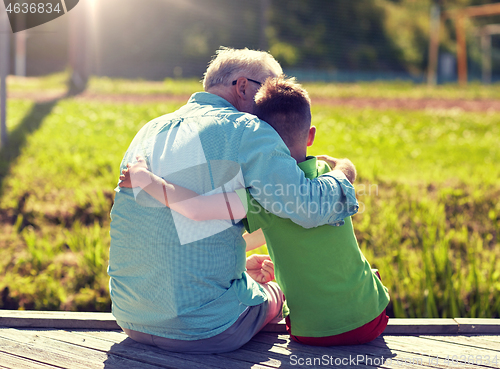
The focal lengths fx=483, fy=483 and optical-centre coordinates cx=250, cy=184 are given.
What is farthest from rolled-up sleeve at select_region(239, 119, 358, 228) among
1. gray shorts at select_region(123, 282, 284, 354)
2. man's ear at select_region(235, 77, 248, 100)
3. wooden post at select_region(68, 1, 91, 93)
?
wooden post at select_region(68, 1, 91, 93)

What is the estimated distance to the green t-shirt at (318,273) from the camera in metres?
1.60

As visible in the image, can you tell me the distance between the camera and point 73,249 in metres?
3.05

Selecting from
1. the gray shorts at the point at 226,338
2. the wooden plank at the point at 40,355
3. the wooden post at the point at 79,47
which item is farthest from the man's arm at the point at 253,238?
the wooden post at the point at 79,47

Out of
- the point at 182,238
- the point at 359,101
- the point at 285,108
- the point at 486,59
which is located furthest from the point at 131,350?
the point at 486,59

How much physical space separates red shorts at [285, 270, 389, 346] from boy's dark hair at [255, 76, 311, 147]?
27.3 inches

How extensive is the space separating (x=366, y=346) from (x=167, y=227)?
887 mm

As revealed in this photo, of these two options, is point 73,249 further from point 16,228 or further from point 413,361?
point 413,361

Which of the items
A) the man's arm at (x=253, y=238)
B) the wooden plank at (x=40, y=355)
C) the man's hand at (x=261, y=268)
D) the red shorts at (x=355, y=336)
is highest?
the man's arm at (x=253, y=238)

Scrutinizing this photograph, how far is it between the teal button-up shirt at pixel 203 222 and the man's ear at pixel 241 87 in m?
0.14

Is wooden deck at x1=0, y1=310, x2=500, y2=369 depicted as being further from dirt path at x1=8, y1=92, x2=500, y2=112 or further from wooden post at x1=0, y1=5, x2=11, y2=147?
dirt path at x1=8, y1=92, x2=500, y2=112

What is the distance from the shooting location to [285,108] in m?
1.58

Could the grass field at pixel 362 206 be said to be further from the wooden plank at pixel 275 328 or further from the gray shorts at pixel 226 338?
the gray shorts at pixel 226 338

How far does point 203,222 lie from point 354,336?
698mm

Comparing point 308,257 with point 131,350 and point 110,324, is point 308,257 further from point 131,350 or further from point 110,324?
point 110,324
